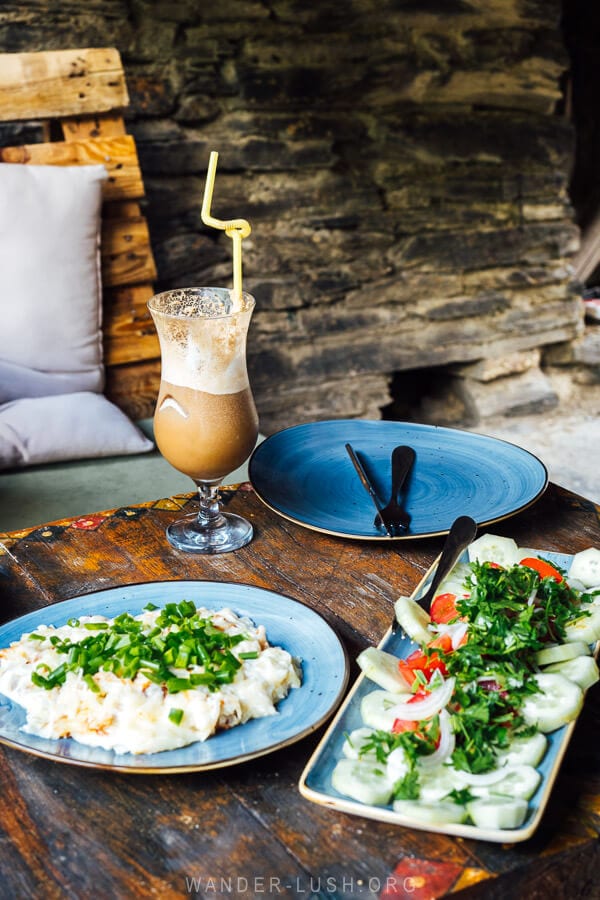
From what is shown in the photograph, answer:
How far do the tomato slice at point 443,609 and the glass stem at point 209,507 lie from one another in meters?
0.35

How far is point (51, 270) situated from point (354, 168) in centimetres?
140

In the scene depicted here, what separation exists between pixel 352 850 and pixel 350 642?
0.28 meters

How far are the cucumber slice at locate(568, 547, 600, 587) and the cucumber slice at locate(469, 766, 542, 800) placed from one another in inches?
12.7

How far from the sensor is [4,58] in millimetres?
1973

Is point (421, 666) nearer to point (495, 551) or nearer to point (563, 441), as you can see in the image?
point (495, 551)

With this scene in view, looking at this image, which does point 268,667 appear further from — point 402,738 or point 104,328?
point 104,328

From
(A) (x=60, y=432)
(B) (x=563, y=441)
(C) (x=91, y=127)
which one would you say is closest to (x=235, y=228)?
(A) (x=60, y=432)

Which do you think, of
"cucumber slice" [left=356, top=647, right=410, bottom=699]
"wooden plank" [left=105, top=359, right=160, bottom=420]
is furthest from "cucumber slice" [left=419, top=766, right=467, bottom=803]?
"wooden plank" [left=105, top=359, right=160, bottom=420]

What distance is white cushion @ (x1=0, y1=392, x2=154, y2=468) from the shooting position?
170cm

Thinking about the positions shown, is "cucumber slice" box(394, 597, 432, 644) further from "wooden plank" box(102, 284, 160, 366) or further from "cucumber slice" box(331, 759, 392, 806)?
"wooden plank" box(102, 284, 160, 366)

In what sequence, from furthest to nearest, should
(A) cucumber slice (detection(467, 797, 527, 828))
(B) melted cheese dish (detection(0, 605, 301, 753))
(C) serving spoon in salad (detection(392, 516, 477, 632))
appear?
(C) serving spoon in salad (detection(392, 516, 477, 632)), (B) melted cheese dish (detection(0, 605, 301, 753)), (A) cucumber slice (detection(467, 797, 527, 828))

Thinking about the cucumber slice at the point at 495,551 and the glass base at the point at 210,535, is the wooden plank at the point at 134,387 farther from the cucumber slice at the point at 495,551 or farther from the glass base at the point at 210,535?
the cucumber slice at the point at 495,551

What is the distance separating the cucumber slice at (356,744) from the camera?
2.20 ft

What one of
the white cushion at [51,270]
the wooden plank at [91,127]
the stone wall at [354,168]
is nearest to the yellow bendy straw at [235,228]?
the white cushion at [51,270]
